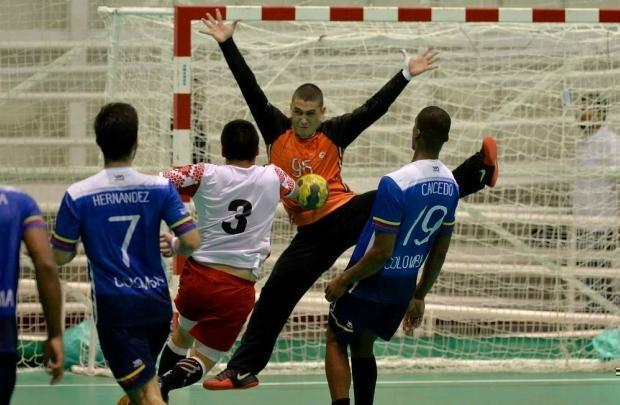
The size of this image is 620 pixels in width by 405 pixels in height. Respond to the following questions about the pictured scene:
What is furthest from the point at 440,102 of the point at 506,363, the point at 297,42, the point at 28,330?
the point at 28,330

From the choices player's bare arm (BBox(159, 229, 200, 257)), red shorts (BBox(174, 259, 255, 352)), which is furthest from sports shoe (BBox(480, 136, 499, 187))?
player's bare arm (BBox(159, 229, 200, 257))

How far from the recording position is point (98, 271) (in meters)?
5.61

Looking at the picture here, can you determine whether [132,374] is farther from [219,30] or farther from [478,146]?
[478,146]

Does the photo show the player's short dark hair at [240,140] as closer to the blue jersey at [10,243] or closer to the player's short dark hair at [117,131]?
the player's short dark hair at [117,131]

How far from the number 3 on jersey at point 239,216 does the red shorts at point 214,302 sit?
0.25 m

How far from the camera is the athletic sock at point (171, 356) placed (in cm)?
730

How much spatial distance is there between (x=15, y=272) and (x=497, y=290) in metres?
7.18

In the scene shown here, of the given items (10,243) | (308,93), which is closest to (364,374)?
→ (308,93)

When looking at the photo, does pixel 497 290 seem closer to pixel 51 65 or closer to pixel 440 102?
pixel 440 102

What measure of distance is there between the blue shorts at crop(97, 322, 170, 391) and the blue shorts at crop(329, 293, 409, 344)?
1.46 meters

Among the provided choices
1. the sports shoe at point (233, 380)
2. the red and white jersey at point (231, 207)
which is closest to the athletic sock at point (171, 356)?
the sports shoe at point (233, 380)

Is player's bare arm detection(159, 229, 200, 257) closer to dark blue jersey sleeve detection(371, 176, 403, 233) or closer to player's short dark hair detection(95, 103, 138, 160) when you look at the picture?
player's short dark hair detection(95, 103, 138, 160)

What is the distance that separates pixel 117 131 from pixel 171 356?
6.99 feet

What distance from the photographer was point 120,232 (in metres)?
5.56
